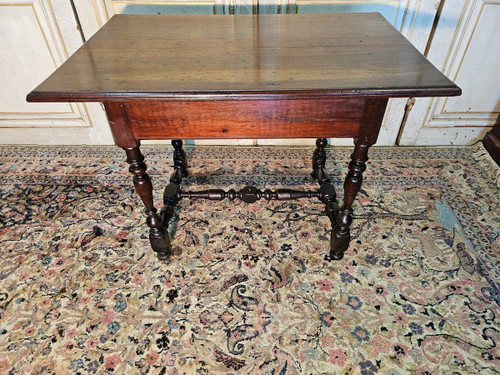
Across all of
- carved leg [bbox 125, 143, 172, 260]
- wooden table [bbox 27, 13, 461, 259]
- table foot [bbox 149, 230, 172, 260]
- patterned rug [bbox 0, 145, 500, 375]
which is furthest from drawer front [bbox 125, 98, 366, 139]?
patterned rug [bbox 0, 145, 500, 375]

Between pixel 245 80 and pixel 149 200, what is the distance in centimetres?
76

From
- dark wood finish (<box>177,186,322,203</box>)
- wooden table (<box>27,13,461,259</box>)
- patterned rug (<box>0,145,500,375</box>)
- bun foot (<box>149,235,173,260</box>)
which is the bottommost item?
patterned rug (<box>0,145,500,375</box>)

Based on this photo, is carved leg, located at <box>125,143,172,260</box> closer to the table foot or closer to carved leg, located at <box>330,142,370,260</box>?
the table foot

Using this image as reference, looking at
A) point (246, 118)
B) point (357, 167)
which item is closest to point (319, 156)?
point (357, 167)

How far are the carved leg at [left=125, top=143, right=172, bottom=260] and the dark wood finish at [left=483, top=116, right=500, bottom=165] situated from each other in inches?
89.5

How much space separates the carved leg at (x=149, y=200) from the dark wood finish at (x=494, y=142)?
7.45 ft

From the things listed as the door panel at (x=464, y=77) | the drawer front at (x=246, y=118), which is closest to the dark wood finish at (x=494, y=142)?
the door panel at (x=464, y=77)

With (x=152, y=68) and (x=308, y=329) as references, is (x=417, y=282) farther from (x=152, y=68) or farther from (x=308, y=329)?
(x=152, y=68)

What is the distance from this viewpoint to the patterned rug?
1.49m

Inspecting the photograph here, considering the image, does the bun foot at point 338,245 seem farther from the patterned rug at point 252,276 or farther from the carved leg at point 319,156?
the carved leg at point 319,156

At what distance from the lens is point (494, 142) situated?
8.10ft

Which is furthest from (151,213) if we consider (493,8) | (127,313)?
(493,8)

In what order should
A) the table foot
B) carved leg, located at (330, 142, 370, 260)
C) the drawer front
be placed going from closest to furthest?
the drawer front < carved leg, located at (330, 142, 370, 260) < the table foot

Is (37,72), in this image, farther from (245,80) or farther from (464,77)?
(464,77)
